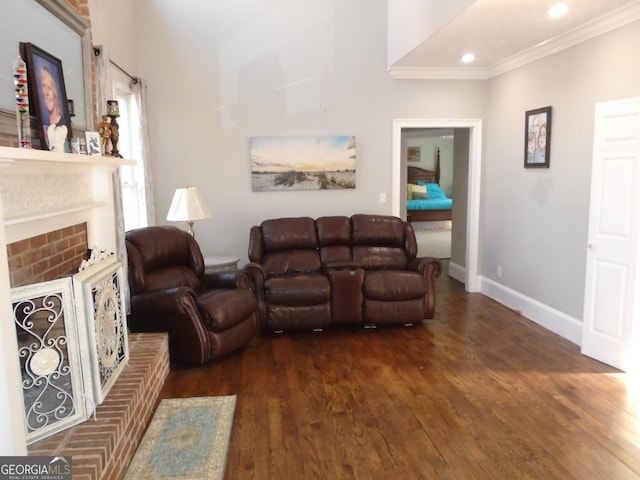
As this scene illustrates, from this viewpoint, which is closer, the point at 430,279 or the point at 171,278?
the point at 171,278

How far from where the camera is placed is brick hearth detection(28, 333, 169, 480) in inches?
76.1

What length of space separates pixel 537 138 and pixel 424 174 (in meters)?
7.84

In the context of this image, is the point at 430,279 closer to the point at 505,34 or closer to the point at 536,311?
the point at 536,311

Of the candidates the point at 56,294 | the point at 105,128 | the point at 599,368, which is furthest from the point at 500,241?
the point at 56,294

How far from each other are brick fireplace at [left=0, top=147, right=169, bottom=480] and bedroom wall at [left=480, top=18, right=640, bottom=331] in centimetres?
352

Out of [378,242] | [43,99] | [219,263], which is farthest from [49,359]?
[378,242]

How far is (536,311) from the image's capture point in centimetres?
456

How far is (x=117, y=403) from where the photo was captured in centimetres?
236

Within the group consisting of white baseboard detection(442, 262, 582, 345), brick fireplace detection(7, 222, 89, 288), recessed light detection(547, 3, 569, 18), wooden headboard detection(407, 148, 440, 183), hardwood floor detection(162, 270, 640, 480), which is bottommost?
hardwood floor detection(162, 270, 640, 480)

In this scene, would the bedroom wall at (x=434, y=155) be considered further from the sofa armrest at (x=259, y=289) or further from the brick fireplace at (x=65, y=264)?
the brick fireplace at (x=65, y=264)

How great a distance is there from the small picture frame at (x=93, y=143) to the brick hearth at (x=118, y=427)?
4.31 feet

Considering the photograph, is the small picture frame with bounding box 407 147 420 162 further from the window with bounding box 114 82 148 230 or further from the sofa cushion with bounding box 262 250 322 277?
the window with bounding box 114 82 148 230

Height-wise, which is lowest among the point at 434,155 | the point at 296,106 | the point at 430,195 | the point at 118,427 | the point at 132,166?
the point at 118,427

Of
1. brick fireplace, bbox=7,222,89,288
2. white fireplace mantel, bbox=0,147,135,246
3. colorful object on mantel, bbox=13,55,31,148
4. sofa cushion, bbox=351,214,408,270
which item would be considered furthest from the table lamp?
colorful object on mantel, bbox=13,55,31,148
